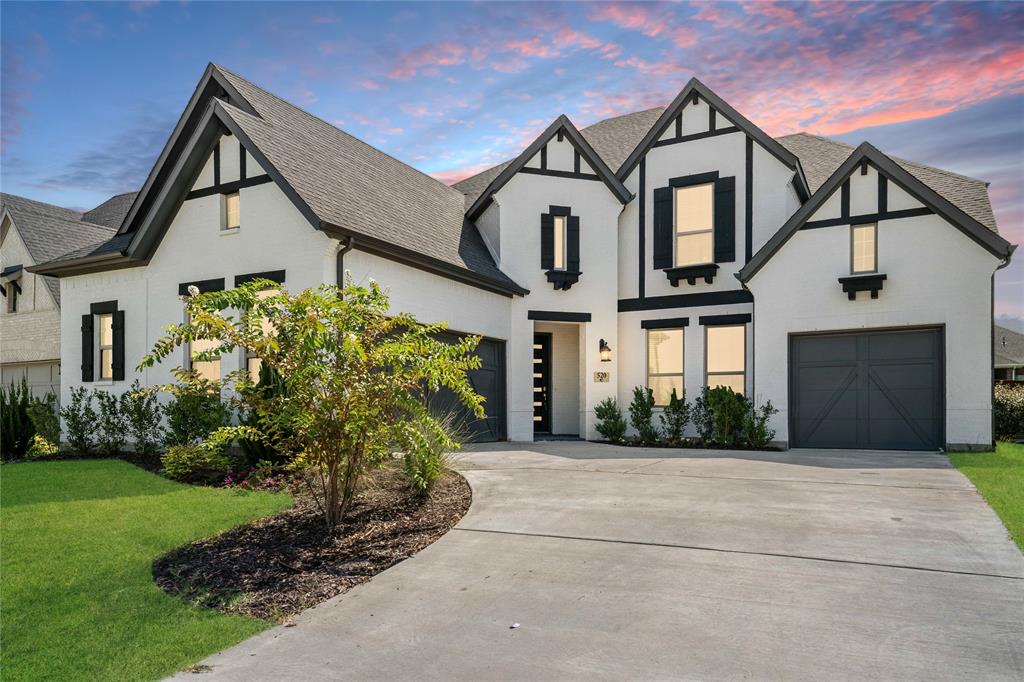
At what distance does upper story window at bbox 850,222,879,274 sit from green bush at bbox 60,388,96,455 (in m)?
16.0

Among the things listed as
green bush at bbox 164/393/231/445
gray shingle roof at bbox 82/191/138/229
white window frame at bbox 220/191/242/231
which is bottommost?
green bush at bbox 164/393/231/445

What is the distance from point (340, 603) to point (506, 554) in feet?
5.12

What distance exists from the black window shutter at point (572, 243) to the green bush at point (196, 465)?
9.25 meters

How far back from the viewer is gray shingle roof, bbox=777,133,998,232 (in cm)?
1541

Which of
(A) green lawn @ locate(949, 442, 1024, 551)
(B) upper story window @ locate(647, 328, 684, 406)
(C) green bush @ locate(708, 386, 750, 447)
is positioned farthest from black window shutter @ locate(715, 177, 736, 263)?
(A) green lawn @ locate(949, 442, 1024, 551)

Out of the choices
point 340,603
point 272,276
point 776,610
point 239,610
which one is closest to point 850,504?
point 776,610

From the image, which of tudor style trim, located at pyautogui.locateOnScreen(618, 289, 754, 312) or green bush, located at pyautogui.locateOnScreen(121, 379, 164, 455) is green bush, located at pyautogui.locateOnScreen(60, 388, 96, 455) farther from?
tudor style trim, located at pyautogui.locateOnScreen(618, 289, 754, 312)

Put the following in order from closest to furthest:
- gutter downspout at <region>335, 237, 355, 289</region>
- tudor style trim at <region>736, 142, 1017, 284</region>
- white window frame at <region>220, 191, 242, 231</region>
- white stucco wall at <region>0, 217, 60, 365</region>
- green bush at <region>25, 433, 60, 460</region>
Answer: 1. gutter downspout at <region>335, 237, 355, 289</region>
2. tudor style trim at <region>736, 142, 1017, 284</region>
3. white window frame at <region>220, 191, 242, 231</region>
4. green bush at <region>25, 433, 60, 460</region>
5. white stucco wall at <region>0, 217, 60, 365</region>

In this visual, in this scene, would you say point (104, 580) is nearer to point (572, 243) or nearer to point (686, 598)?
point (686, 598)

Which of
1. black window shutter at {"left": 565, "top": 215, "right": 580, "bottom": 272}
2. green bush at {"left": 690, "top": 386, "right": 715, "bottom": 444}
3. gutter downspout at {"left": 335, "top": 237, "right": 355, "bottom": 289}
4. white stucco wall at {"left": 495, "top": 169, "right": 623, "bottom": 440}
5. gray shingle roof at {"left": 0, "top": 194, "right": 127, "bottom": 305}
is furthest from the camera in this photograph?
gray shingle roof at {"left": 0, "top": 194, "right": 127, "bottom": 305}

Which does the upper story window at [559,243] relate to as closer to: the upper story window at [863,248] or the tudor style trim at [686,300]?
the tudor style trim at [686,300]

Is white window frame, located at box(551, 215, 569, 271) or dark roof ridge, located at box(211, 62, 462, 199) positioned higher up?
dark roof ridge, located at box(211, 62, 462, 199)

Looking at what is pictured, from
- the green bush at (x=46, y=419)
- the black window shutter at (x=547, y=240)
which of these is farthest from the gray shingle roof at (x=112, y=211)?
the black window shutter at (x=547, y=240)

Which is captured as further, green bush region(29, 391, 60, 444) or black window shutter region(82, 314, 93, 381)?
black window shutter region(82, 314, 93, 381)
